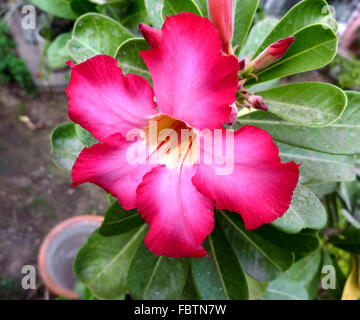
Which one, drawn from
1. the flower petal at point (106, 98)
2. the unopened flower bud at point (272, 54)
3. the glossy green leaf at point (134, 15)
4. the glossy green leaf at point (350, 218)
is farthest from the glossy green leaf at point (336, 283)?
Result: the glossy green leaf at point (134, 15)

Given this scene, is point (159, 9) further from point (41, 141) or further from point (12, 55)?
point (12, 55)

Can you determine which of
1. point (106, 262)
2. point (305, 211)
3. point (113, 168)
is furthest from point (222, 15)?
point (106, 262)

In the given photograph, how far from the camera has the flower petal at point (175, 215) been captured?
0.55m

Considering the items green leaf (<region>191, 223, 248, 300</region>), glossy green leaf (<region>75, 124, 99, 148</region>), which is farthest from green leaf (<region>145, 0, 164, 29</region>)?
green leaf (<region>191, 223, 248, 300</region>)

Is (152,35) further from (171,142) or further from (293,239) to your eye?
(293,239)

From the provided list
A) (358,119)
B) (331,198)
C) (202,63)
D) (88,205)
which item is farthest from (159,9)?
(88,205)

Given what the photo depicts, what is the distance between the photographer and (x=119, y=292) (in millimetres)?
989

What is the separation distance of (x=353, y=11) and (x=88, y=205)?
4174 millimetres

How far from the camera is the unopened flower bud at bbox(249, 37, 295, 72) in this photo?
1.99 ft

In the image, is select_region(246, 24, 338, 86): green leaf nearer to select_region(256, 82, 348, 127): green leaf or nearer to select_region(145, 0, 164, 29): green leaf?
select_region(256, 82, 348, 127): green leaf

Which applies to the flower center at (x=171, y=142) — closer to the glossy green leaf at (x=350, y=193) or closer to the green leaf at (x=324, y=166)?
the green leaf at (x=324, y=166)

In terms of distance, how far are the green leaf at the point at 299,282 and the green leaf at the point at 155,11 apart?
3.20 ft

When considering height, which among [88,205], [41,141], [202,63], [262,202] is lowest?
[88,205]

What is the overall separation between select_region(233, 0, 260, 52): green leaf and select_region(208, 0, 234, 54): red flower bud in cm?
15
